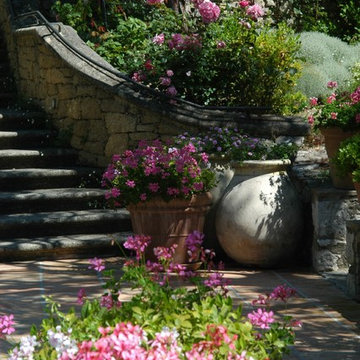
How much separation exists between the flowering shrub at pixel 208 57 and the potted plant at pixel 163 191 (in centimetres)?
126

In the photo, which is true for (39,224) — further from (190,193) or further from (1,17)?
(1,17)

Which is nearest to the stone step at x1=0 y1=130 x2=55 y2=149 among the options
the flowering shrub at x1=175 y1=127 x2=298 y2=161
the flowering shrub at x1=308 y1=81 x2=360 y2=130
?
the flowering shrub at x1=175 y1=127 x2=298 y2=161

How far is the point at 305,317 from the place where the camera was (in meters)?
5.33

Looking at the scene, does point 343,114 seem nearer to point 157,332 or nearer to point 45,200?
point 45,200

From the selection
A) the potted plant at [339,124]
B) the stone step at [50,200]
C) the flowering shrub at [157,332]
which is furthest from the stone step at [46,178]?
the flowering shrub at [157,332]

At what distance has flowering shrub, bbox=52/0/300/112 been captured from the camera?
8.19 metres

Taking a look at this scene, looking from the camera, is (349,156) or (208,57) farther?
(208,57)

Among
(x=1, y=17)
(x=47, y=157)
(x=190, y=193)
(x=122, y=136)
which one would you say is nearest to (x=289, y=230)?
(x=190, y=193)

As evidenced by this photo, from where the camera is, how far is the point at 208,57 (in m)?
8.43

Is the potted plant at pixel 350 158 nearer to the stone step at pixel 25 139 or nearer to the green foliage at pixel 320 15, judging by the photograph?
the stone step at pixel 25 139

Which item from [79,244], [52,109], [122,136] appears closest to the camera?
[79,244]

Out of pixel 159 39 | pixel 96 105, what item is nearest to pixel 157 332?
pixel 96 105

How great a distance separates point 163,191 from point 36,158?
7.53 feet

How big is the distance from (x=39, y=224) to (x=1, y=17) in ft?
13.6
